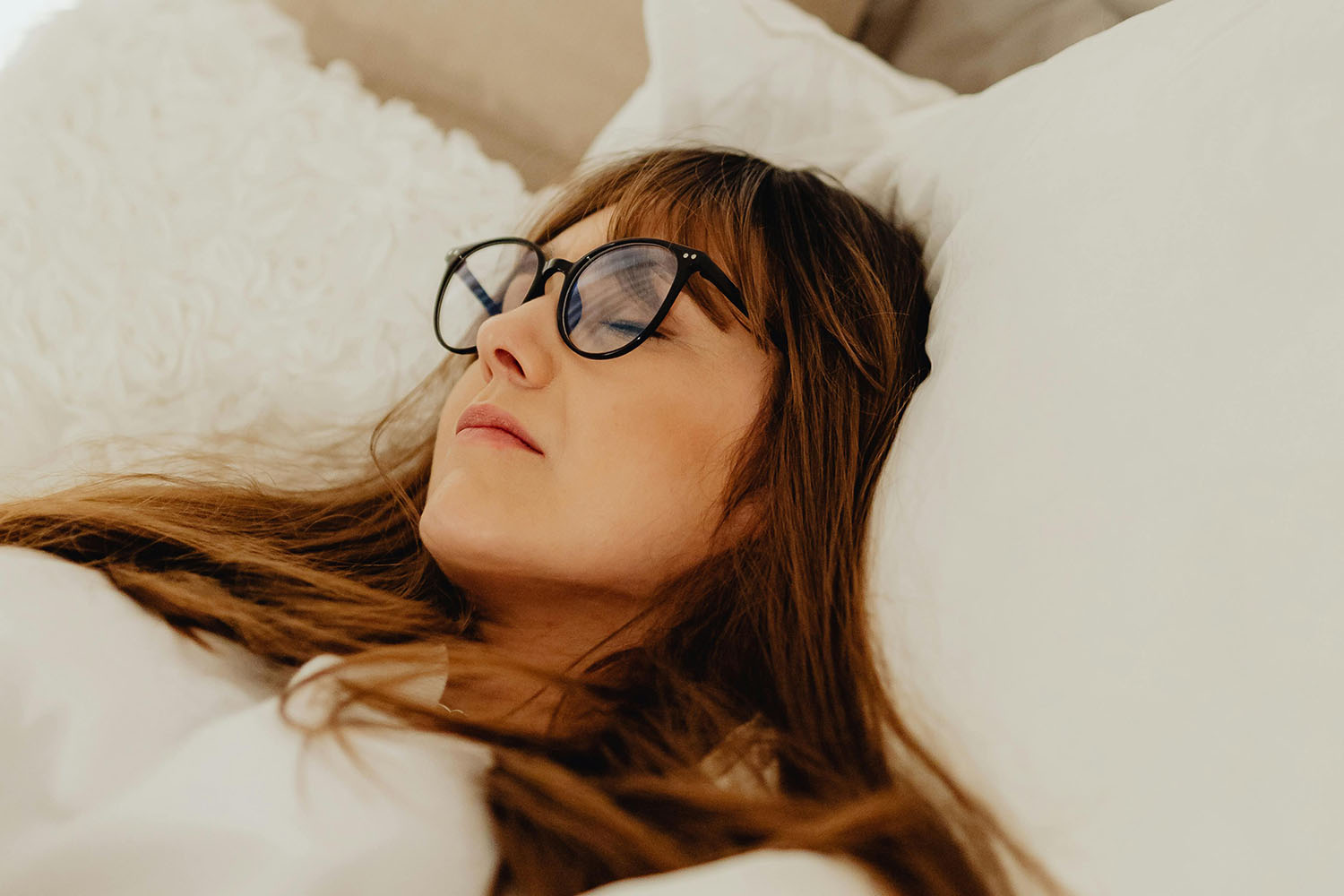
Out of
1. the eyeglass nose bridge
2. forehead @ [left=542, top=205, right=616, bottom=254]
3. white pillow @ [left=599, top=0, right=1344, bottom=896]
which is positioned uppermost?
white pillow @ [left=599, top=0, right=1344, bottom=896]

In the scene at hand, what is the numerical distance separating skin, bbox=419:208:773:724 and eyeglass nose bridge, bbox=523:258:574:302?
46 mm

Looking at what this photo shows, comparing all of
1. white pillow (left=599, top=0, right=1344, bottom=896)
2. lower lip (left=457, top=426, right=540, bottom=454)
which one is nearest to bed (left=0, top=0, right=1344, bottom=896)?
white pillow (left=599, top=0, right=1344, bottom=896)

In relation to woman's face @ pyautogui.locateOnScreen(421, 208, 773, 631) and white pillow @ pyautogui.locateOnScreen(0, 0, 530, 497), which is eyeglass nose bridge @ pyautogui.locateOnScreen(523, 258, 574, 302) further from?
white pillow @ pyautogui.locateOnScreen(0, 0, 530, 497)

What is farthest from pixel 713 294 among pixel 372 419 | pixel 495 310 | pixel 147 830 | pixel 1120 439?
pixel 147 830

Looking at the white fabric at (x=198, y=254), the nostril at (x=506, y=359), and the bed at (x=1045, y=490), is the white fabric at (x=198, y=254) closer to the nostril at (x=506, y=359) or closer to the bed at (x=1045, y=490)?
the bed at (x=1045, y=490)

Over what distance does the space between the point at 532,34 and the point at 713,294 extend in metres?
0.71

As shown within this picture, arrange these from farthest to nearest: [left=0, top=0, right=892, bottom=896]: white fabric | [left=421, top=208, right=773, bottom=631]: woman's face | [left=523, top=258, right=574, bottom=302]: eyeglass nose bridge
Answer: [left=0, top=0, right=892, bottom=896]: white fabric
[left=523, top=258, right=574, bottom=302]: eyeglass nose bridge
[left=421, top=208, right=773, bottom=631]: woman's face

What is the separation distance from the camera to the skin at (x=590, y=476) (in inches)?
31.0

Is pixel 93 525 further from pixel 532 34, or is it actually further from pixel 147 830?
pixel 532 34

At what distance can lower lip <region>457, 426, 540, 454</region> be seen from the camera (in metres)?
0.82

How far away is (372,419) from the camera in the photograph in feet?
3.68

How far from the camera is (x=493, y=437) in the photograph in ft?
2.72

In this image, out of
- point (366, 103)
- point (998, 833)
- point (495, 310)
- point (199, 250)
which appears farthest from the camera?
point (366, 103)

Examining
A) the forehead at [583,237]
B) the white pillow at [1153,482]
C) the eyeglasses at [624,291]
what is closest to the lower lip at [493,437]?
the eyeglasses at [624,291]
